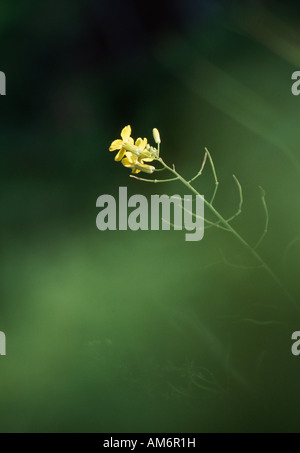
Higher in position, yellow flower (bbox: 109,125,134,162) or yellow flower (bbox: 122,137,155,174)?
yellow flower (bbox: 109,125,134,162)

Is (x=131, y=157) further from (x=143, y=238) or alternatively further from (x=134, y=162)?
(x=143, y=238)

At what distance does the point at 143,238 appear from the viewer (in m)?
1.14

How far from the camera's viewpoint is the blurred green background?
2.84 ft

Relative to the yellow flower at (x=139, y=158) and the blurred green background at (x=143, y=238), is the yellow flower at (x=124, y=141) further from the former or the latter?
the blurred green background at (x=143, y=238)

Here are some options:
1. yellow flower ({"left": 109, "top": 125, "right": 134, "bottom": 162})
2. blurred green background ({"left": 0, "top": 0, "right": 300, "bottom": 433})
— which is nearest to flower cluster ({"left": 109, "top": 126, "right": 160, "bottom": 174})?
yellow flower ({"left": 109, "top": 125, "right": 134, "bottom": 162})

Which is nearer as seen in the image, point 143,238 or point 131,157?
point 131,157

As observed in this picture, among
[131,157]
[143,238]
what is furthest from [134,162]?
[143,238]

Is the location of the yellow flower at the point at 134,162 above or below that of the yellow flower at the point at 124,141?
below

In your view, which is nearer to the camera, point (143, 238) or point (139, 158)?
point (139, 158)

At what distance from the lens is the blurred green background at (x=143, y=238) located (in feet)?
2.84

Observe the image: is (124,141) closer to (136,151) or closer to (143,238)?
(136,151)

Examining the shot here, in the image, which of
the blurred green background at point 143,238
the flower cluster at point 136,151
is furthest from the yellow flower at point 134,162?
the blurred green background at point 143,238

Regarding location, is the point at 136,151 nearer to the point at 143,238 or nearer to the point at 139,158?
the point at 139,158

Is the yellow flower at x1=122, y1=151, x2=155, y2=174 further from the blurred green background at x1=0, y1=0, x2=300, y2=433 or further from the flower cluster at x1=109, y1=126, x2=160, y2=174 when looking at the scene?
the blurred green background at x1=0, y1=0, x2=300, y2=433
